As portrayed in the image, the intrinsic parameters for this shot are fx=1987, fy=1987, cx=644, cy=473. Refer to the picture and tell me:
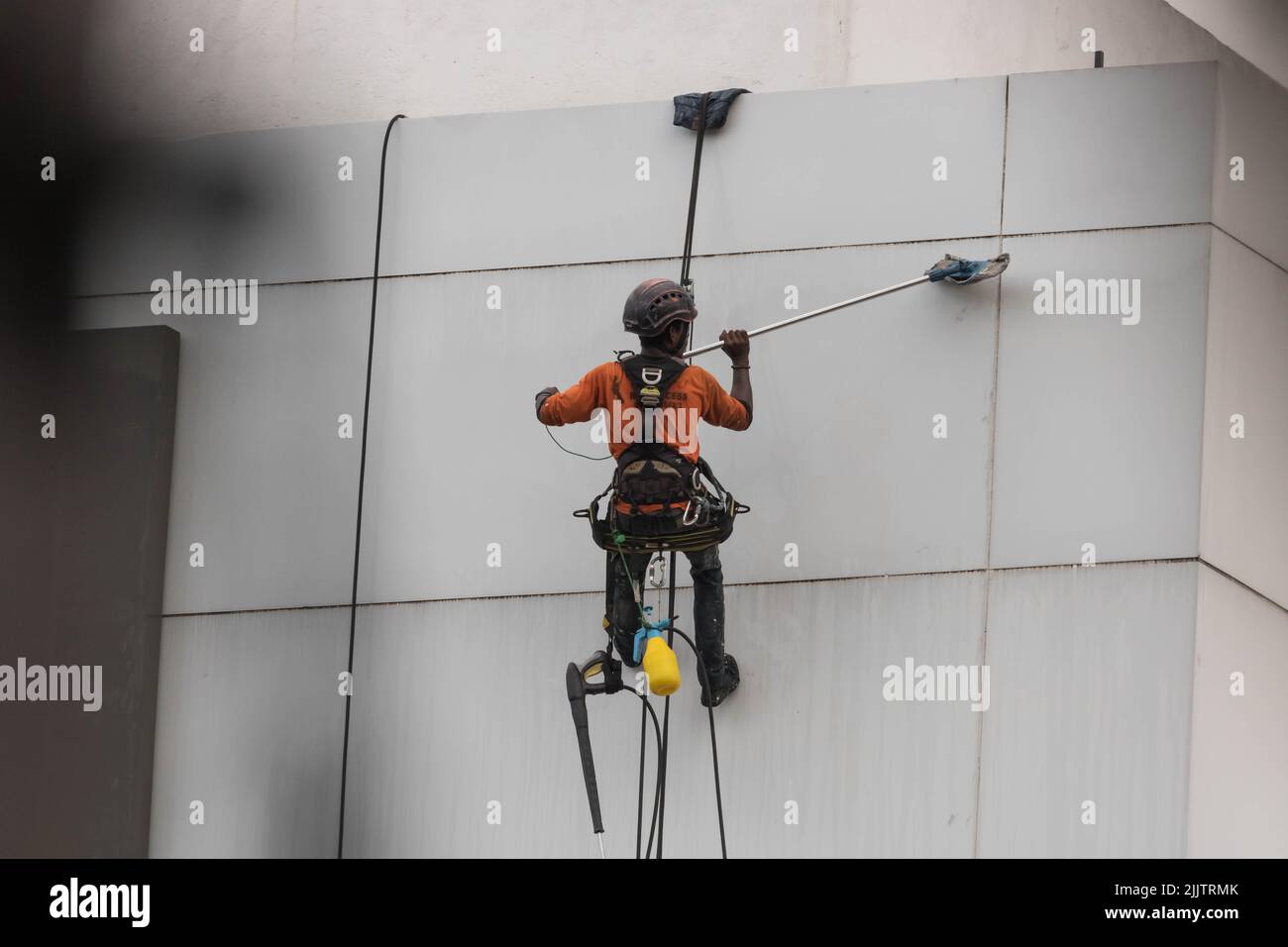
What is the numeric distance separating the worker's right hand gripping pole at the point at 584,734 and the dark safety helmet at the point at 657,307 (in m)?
1.82

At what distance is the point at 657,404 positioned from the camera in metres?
9.52

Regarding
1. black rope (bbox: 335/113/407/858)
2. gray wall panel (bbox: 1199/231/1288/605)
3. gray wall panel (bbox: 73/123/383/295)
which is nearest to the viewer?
gray wall panel (bbox: 1199/231/1288/605)

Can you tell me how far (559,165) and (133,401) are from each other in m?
2.90

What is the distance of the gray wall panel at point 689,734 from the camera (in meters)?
10.2

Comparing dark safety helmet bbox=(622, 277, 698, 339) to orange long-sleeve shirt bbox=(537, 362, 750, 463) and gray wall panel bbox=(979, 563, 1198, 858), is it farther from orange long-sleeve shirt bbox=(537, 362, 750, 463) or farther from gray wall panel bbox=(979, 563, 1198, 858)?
gray wall panel bbox=(979, 563, 1198, 858)

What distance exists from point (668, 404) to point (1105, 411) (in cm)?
235

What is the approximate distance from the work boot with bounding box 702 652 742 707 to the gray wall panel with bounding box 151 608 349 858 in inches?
87.6

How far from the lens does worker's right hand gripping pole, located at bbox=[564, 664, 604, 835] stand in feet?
32.6

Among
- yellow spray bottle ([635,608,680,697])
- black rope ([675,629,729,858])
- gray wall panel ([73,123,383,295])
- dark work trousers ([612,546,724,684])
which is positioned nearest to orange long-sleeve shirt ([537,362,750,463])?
dark work trousers ([612,546,724,684])

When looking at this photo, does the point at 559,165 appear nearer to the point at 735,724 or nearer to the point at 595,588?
the point at 595,588

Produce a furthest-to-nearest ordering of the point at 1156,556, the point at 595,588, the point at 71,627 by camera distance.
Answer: the point at 71,627 → the point at 595,588 → the point at 1156,556

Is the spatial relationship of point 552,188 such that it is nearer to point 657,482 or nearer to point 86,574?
point 657,482

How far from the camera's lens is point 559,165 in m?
11.4
